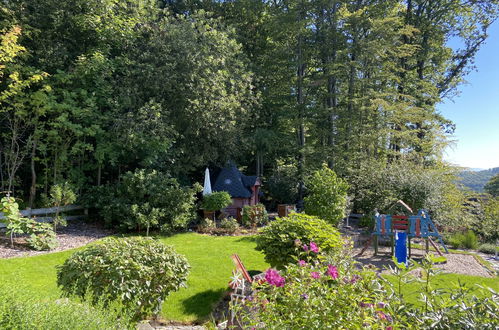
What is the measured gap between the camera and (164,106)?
37.7ft

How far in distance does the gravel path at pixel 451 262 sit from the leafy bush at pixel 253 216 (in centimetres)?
373

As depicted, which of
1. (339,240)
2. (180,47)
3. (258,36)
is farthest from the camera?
(258,36)

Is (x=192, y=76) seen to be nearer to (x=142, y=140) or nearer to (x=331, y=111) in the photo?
(x=142, y=140)

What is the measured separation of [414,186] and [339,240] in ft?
27.4

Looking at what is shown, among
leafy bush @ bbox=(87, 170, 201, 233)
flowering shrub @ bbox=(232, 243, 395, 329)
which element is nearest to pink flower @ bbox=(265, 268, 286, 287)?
flowering shrub @ bbox=(232, 243, 395, 329)

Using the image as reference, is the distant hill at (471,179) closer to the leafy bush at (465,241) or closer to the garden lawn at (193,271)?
the leafy bush at (465,241)

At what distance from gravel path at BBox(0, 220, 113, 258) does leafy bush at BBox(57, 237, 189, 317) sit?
179 inches

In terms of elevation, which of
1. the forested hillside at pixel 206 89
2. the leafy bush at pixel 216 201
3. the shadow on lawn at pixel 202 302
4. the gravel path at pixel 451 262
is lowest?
the gravel path at pixel 451 262

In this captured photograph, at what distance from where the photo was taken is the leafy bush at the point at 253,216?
37.1ft

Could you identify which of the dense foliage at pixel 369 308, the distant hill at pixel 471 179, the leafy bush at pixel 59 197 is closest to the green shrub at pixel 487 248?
the distant hill at pixel 471 179

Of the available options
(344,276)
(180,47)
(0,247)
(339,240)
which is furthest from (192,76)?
(344,276)

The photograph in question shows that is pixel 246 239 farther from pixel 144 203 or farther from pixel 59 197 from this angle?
pixel 59 197

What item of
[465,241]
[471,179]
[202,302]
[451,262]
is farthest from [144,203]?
[471,179]

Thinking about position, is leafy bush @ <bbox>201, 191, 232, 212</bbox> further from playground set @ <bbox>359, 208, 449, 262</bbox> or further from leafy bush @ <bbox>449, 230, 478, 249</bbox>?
leafy bush @ <bbox>449, 230, 478, 249</bbox>
